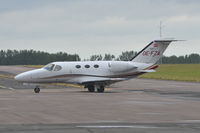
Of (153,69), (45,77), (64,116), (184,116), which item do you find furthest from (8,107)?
(153,69)

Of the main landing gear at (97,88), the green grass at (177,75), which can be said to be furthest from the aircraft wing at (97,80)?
the green grass at (177,75)

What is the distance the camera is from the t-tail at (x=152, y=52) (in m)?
38.4

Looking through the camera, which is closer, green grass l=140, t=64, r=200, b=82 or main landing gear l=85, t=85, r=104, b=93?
main landing gear l=85, t=85, r=104, b=93

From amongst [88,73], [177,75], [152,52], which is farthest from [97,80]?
[177,75]

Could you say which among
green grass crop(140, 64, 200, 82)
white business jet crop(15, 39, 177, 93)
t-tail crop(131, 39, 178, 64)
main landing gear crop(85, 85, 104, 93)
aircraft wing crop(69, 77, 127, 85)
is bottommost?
green grass crop(140, 64, 200, 82)

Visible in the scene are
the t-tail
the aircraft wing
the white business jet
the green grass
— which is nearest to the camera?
the aircraft wing

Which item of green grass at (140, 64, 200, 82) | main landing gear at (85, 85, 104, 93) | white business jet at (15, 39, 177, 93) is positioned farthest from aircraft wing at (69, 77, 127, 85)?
green grass at (140, 64, 200, 82)

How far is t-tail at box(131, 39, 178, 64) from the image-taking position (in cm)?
3841

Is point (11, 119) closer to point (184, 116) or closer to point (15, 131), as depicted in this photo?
point (15, 131)

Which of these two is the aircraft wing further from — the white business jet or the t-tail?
the t-tail

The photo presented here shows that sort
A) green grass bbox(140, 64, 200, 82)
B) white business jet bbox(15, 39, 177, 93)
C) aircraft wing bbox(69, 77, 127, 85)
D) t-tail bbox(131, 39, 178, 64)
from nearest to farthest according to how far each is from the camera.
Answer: aircraft wing bbox(69, 77, 127, 85) < white business jet bbox(15, 39, 177, 93) < t-tail bbox(131, 39, 178, 64) < green grass bbox(140, 64, 200, 82)

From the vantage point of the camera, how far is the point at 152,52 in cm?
3872

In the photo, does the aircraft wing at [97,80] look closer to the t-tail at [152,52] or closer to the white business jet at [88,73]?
the white business jet at [88,73]

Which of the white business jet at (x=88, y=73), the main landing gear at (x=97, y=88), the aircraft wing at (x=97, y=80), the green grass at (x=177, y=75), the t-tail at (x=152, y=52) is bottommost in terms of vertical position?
the green grass at (x=177, y=75)
